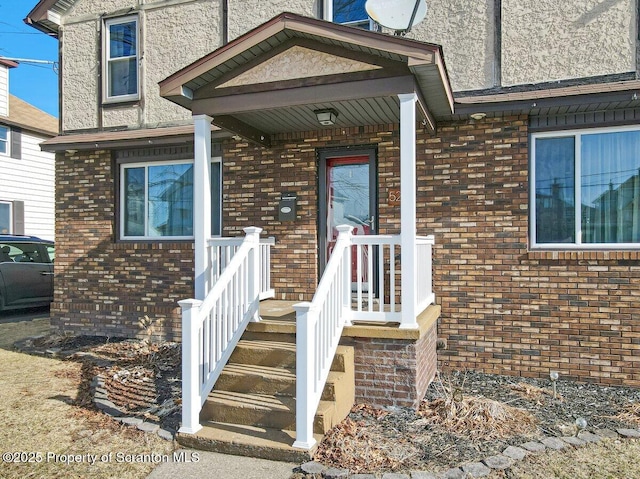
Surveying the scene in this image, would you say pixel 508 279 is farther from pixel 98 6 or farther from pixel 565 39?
pixel 98 6

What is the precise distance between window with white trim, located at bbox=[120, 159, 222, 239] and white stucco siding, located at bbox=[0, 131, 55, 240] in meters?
8.95

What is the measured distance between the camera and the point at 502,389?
5836 mm

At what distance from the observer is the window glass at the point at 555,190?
633cm

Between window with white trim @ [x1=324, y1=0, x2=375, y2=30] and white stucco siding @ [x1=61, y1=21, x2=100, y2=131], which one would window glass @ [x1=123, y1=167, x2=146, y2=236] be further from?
window with white trim @ [x1=324, y1=0, x2=375, y2=30]

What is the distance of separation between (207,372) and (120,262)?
426cm

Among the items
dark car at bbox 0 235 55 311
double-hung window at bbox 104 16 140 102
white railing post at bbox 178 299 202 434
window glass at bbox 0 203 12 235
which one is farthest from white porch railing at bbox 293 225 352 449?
window glass at bbox 0 203 12 235

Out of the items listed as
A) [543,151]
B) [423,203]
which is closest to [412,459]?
[423,203]

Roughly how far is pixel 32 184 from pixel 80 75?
8893 mm

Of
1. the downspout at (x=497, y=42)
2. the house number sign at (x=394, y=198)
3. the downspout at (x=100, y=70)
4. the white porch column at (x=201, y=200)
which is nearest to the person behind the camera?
the white porch column at (x=201, y=200)

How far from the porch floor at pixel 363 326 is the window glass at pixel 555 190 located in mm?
1701

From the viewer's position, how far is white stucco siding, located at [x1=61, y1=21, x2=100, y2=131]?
28.3 ft

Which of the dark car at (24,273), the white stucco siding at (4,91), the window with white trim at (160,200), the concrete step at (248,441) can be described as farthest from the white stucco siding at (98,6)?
the white stucco siding at (4,91)

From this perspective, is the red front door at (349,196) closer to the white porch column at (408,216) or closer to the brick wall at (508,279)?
the brick wall at (508,279)

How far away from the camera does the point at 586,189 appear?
629cm
